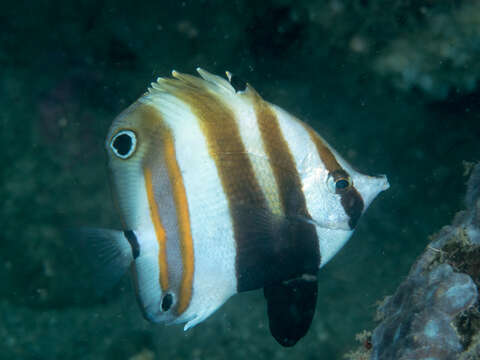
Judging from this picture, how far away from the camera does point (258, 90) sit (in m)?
3.29

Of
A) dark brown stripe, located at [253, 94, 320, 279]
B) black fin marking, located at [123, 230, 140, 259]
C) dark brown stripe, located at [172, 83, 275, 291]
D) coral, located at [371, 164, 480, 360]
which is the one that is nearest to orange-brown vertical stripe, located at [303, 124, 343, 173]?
dark brown stripe, located at [253, 94, 320, 279]

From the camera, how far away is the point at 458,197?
3.65m

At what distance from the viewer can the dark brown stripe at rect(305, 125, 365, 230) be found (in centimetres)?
161

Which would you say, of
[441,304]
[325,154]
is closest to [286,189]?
[325,154]

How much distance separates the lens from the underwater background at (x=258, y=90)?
2934 mm

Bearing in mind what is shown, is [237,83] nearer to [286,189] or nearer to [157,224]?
[286,189]

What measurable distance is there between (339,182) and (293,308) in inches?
26.1

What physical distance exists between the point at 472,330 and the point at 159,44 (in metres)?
2.95

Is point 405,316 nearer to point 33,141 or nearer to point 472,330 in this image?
point 472,330

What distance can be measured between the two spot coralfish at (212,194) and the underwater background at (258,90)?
170 centimetres

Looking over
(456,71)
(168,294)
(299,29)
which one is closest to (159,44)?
(299,29)

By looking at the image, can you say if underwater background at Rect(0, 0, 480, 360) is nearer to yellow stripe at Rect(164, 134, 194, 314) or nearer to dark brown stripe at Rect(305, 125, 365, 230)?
dark brown stripe at Rect(305, 125, 365, 230)

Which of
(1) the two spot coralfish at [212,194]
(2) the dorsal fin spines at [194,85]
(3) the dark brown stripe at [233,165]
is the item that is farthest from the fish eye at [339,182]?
(2) the dorsal fin spines at [194,85]

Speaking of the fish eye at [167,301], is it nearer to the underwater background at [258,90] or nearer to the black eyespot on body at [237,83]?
the black eyespot on body at [237,83]
